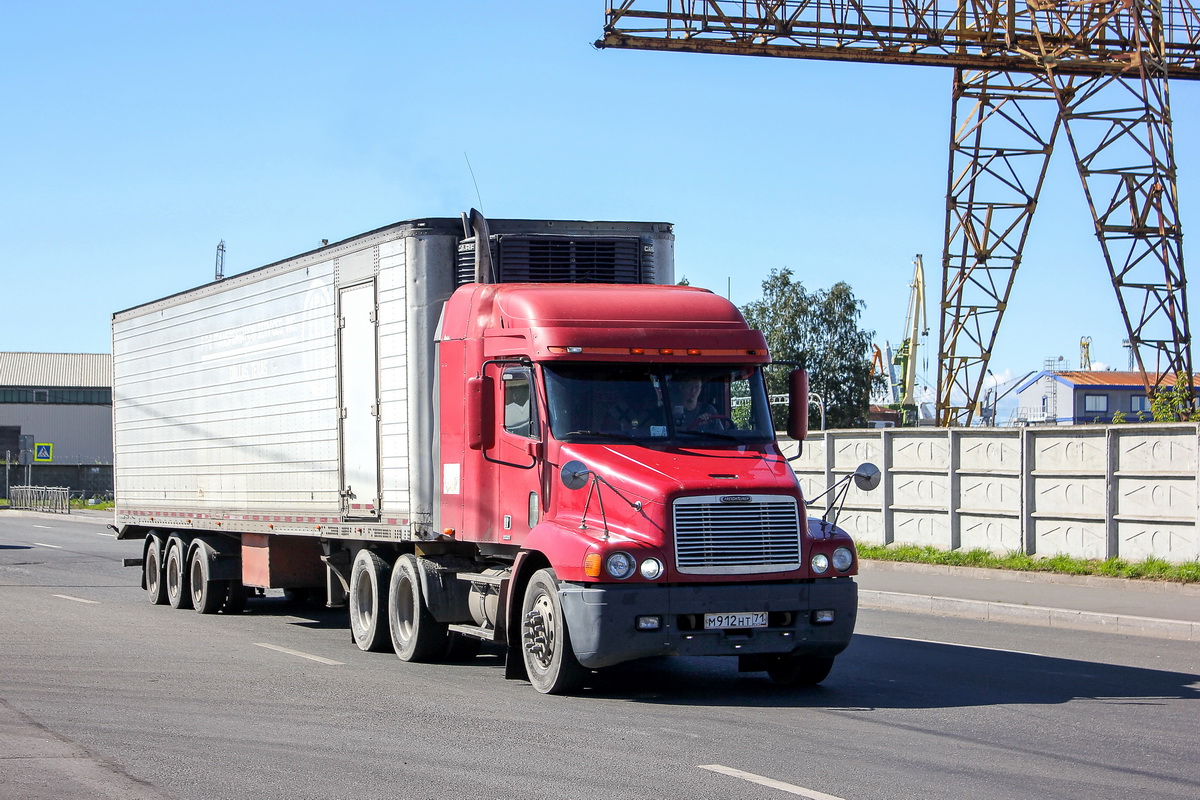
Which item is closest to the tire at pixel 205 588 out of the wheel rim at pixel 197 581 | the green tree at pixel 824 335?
the wheel rim at pixel 197 581

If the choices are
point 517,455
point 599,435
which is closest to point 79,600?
point 517,455

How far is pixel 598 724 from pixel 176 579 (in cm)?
1087

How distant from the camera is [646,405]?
1085 cm

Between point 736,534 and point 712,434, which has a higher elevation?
point 712,434

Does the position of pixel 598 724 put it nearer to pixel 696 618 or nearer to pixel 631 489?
pixel 696 618

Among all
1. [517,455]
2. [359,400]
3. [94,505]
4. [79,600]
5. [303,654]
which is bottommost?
[94,505]

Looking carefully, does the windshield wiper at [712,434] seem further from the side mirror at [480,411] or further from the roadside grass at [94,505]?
the roadside grass at [94,505]

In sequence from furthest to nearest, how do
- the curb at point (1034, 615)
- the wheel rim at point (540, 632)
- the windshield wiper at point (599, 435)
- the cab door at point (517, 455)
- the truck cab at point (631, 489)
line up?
the curb at point (1034, 615) → the cab door at point (517, 455) → the windshield wiper at point (599, 435) → the wheel rim at point (540, 632) → the truck cab at point (631, 489)

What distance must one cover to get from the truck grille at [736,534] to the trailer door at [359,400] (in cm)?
425

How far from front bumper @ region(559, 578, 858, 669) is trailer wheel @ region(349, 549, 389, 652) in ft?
12.2

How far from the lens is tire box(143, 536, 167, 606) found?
1894 cm

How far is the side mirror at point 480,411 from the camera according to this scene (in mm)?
10977

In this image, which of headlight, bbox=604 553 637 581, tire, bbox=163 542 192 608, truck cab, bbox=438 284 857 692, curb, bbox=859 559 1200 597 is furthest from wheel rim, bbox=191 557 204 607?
curb, bbox=859 559 1200 597

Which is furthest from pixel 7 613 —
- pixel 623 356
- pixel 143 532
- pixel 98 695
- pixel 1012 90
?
pixel 1012 90
